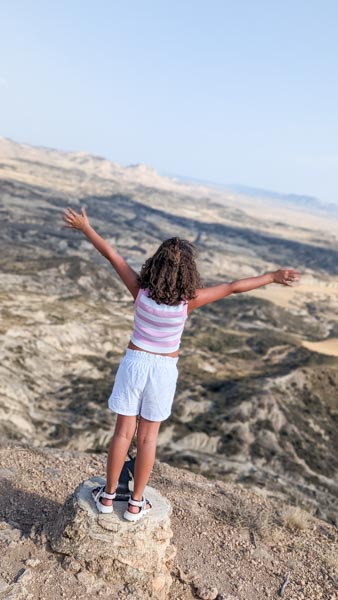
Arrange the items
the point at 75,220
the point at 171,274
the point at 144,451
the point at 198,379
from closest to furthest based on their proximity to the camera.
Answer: the point at 171,274 < the point at 75,220 < the point at 144,451 < the point at 198,379

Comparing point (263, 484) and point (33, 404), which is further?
point (33, 404)

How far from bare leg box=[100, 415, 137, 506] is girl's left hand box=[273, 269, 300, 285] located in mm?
1973

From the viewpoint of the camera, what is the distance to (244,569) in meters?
6.34

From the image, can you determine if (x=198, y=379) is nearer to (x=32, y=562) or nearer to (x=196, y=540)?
(x=196, y=540)

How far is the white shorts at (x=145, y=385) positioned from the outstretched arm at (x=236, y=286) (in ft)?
2.04

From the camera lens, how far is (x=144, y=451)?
16.5 feet

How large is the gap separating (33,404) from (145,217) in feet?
412

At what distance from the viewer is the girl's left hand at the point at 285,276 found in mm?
5152

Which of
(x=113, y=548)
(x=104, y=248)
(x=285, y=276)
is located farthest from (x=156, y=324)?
(x=113, y=548)

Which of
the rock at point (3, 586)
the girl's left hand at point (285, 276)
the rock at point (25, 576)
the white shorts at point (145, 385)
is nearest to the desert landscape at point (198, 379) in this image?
the girl's left hand at point (285, 276)

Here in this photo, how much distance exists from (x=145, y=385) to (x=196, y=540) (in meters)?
3.10

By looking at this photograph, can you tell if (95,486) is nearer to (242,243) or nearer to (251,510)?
(251,510)

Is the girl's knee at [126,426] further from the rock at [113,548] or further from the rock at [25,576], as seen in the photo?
the rock at [25,576]

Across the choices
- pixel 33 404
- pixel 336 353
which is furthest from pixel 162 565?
pixel 336 353
